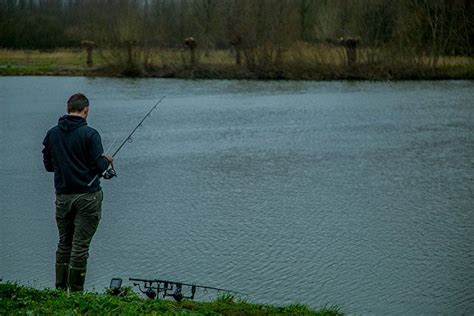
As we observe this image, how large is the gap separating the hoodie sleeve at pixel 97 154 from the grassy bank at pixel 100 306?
0.93 metres

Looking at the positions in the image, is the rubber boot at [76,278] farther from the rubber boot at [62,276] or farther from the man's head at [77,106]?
the man's head at [77,106]

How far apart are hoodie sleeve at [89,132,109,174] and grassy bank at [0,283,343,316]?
0.93 m

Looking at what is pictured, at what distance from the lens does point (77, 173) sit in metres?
6.73

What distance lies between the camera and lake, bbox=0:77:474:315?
26.6 feet

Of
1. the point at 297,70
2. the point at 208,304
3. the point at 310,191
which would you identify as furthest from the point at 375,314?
the point at 297,70

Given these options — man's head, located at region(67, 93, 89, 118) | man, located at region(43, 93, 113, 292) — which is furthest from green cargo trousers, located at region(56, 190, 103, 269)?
man's head, located at region(67, 93, 89, 118)

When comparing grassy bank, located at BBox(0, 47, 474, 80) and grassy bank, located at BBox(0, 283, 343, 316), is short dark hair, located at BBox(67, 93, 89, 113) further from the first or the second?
grassy bank, located at BBox(0, 47, 474, 80)

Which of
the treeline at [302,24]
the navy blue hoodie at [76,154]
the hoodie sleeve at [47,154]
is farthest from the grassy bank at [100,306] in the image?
the treeline at [302,24]

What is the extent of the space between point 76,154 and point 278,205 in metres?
4.87

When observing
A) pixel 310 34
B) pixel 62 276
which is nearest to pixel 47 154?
pixel 62 276

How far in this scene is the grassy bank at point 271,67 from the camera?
32.5 meters

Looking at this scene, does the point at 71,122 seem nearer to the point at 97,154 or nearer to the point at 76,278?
the point at 97,154

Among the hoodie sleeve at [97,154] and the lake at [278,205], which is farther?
the lake at [278,205]

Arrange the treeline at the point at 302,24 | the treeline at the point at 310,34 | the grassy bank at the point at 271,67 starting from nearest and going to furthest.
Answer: the grassy bank at the point at 271,67, the treeline at the point at 310,34, the treeline at the point at 302,24
